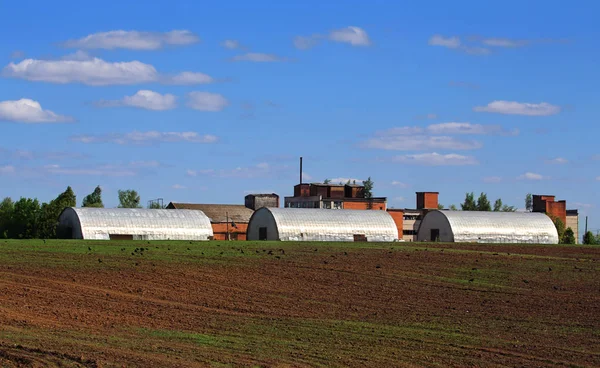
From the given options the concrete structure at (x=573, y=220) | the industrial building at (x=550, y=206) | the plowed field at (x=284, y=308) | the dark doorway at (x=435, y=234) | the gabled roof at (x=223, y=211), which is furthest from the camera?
the concrete structure at (x=573, y=220)

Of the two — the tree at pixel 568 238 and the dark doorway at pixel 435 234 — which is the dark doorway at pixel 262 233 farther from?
the tree at pixel 568 238

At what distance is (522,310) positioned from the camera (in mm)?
33812

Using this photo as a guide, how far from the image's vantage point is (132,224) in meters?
79.6

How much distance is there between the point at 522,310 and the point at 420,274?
12045 millimetres

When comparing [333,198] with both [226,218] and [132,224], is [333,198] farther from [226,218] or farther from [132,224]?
[132,224]

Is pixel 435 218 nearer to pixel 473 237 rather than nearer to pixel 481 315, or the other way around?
pixel 473 237

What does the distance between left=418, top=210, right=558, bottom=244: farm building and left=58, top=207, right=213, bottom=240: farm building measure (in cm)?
2466

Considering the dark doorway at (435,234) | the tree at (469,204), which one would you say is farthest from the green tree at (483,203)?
the dark doorway at (435,234)

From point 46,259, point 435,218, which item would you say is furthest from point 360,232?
point 46,259

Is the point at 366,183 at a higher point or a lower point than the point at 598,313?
higher

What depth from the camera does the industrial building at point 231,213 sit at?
104812 millimetres

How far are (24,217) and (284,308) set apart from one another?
80.6 metres

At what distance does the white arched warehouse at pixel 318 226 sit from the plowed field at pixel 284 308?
2716 centimetres

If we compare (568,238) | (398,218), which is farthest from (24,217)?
(568,238)
